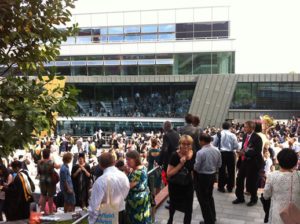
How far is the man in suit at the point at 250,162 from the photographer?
607 centimetres

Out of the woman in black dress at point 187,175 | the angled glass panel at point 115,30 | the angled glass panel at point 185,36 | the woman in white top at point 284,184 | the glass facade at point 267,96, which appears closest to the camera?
the woman in white top at point 284,184

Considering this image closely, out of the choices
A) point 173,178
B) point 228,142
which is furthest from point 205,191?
point 228,142

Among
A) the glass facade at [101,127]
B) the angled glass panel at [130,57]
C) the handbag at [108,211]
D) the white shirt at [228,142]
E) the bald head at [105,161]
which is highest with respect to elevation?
the angled glass panel at [130,57]

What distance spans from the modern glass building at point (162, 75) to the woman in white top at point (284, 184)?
90.2 feet

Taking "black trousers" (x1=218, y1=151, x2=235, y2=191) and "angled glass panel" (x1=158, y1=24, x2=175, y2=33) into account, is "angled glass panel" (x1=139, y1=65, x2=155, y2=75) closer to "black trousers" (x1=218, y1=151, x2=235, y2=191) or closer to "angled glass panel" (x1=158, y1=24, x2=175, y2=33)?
"angled glass panel" (x1=158, y1=24, x2=175, y2=33)

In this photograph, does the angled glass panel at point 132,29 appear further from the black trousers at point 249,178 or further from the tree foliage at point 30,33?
the tree foliage at point 30,33

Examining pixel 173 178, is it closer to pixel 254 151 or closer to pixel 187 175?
pixel 187 175

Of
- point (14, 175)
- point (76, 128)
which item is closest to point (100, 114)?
point (76, 128)

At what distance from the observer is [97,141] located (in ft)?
80.0

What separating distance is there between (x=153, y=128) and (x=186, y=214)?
28329mm

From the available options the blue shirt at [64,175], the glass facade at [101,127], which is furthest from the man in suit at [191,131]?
the glass facade at [101,127]

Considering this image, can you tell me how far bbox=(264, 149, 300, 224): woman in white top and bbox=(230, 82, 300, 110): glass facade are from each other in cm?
2872

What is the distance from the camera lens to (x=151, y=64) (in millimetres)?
34250

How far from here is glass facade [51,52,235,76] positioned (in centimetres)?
3256
